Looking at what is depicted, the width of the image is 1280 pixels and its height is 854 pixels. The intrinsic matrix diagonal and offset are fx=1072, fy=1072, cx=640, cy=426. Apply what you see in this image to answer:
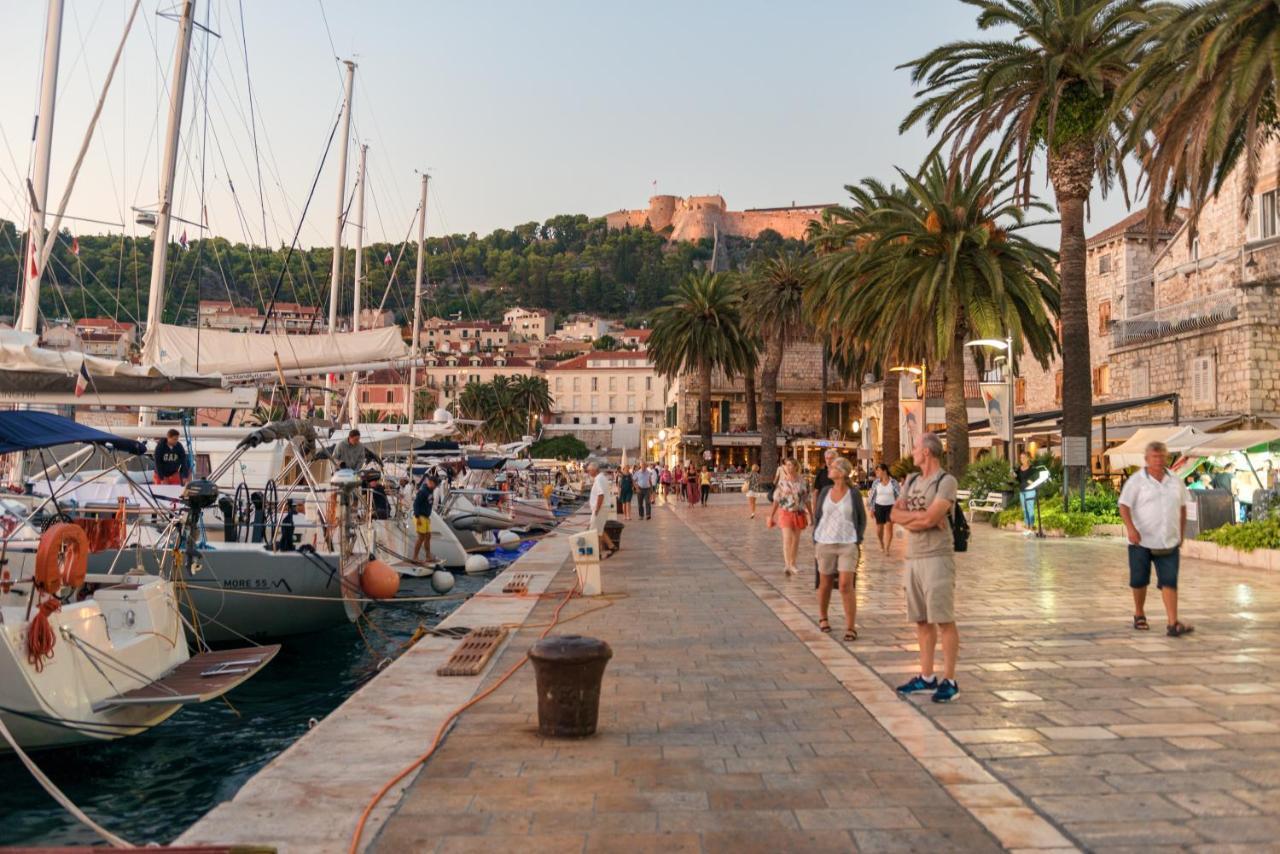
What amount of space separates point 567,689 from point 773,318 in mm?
47841

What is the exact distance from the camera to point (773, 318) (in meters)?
53.4

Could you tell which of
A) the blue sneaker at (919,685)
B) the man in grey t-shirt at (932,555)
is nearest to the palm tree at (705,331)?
the blue sneaker at (919,685)

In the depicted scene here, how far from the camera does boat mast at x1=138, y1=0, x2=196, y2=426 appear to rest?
1955cm

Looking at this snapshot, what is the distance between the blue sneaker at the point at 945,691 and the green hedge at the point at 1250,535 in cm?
1094

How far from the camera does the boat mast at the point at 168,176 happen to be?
770 inches

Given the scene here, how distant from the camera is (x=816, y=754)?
620 centimetres

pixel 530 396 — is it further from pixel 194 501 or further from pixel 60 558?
pixel 60 558

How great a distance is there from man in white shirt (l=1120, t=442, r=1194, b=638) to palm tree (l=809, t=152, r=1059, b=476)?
54.5ft

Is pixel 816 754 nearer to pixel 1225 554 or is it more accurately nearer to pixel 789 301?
pixel 1225 554

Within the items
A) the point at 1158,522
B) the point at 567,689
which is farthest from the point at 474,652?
the point at 1158,522

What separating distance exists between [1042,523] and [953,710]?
17.3 meters

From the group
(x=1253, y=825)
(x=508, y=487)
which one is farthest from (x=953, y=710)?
(x=508, y=487)

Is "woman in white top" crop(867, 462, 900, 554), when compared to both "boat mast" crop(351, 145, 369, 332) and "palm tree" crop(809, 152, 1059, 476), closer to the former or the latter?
"palm tree" crop(809, 152, 1059, 476)

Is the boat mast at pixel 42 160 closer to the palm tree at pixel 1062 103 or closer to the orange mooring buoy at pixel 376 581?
the orange mooring buoy at pixel 376 581
